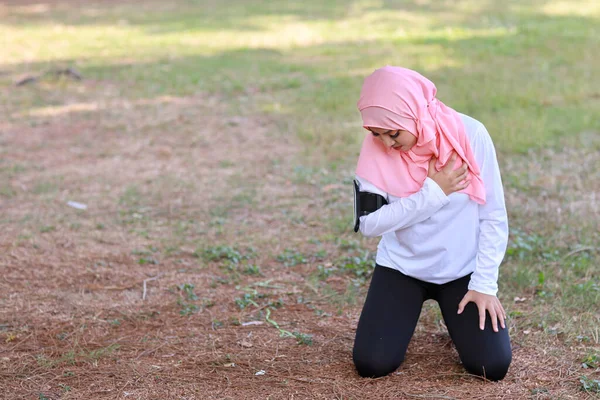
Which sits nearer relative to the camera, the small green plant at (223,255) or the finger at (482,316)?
the finger at (482,316)

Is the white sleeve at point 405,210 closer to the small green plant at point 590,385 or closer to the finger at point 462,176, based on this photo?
the finger at point 462,176

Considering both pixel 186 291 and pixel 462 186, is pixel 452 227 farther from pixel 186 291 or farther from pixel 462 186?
pixel 186 291

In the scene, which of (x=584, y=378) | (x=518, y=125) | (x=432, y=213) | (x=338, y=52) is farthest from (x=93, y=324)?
(x=338, y=52)

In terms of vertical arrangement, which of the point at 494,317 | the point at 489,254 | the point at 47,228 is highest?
the point at 489,254

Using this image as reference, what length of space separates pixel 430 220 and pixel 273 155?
3785 millimetres

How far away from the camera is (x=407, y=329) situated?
3.26 m

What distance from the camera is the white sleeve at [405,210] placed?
3.00 metres

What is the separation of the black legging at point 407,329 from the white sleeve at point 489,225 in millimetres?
156

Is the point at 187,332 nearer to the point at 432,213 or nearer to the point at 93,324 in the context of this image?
the point at 93,324

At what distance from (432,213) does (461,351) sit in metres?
0.62

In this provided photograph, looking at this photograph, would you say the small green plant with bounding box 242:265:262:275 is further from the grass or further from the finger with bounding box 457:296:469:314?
the finger with bounding box 457:296:469:314

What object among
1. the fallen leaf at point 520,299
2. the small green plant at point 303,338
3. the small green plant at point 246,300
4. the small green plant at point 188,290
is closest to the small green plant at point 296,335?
the small green plant at point 303,338

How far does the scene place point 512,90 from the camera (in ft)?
27.2

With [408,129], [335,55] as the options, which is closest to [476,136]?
[408,129]
